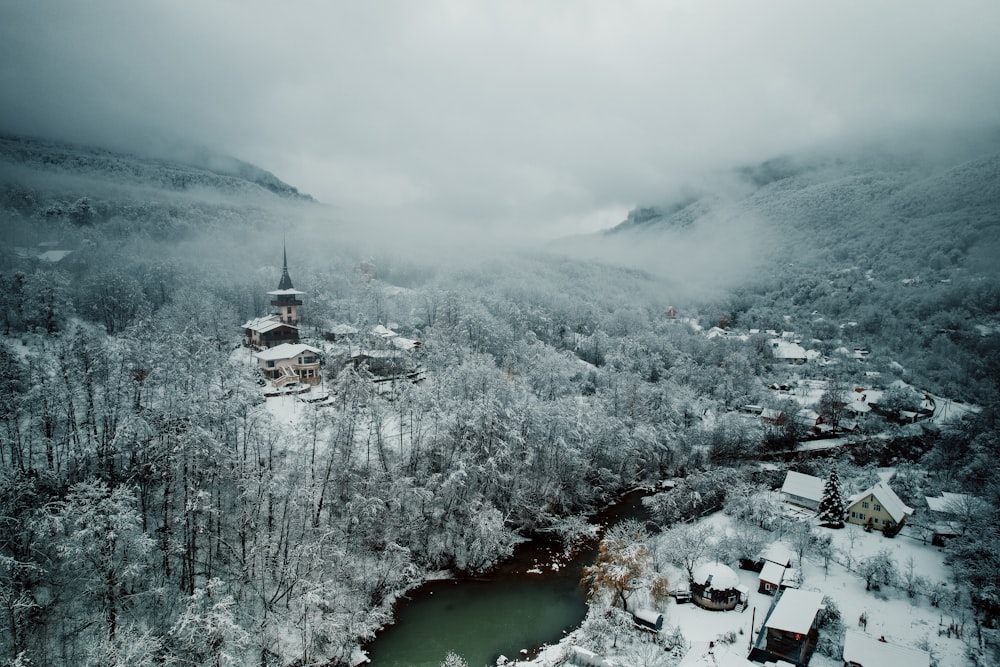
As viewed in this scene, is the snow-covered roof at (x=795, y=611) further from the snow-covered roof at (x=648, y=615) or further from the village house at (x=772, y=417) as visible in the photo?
the village house at (x=772, y=417)

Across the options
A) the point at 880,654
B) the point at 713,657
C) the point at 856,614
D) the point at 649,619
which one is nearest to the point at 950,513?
the point at 856,614

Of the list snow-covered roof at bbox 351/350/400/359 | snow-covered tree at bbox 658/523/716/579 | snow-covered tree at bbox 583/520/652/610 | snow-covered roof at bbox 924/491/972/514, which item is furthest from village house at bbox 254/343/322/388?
snow-covered roof at bbox 924/491/972/514

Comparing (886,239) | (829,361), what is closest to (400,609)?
(829,361)

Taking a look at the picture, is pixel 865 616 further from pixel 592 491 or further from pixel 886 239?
pixel 886 239

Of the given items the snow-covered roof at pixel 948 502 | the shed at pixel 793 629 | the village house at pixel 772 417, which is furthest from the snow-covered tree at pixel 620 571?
the village house at pixel 772 417

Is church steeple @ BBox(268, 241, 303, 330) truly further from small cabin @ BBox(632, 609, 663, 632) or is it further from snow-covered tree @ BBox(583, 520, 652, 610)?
small cabin @ BBox(632, 609, 663, 632)

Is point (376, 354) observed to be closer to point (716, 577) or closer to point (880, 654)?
point (716, 577)
